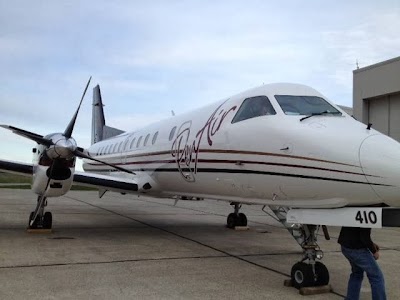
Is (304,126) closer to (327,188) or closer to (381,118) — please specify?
(327,188)

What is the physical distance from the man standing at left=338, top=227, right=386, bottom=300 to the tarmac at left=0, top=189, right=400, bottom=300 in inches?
28.9

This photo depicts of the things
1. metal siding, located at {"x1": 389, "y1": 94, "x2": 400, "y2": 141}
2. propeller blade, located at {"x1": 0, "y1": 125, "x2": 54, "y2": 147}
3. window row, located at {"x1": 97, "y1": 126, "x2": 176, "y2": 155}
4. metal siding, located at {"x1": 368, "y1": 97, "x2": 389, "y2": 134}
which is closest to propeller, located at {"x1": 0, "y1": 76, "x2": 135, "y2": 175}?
propeller blade, located at {"x1": 0, "y1": 125, "x2": 54, "y2": 147}

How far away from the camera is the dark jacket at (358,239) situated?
5000 mm

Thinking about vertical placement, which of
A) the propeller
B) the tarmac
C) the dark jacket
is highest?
the propeller

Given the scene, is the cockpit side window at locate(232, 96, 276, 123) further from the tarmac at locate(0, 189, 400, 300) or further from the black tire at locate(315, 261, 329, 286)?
the tarmac at locate(0, 189, 400, 300)

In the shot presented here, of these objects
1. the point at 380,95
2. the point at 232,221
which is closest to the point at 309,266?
the point at 232,221

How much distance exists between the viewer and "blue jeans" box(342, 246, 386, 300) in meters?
4.80

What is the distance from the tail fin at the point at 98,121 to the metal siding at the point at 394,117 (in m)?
13.2

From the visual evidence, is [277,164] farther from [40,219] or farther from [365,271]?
[40,219]

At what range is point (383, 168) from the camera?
4.87 m

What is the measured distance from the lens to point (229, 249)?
916 centimetres

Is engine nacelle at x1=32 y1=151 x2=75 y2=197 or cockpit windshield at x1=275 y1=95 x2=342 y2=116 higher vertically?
cockpit windshield at x1=275 y1=95 x2=342 y2=116

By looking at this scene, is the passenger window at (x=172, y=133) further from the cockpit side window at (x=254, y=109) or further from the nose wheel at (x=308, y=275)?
the nose wheel at (x=308, y=275)

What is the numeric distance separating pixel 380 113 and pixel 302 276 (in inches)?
646
